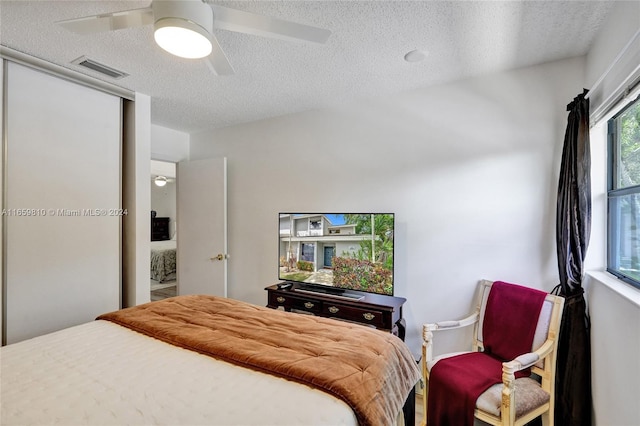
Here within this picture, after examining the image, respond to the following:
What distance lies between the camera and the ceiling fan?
1280mm

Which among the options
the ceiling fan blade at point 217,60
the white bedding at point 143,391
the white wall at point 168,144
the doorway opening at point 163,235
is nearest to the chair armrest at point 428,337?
the white bedding at point 143,391

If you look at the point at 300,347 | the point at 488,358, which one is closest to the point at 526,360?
the point at 488,358

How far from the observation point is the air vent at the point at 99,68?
85.7 inches

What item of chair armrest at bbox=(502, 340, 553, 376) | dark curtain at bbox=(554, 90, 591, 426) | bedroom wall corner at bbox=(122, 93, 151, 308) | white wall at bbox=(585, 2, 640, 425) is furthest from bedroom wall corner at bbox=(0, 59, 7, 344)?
dark curtain at bbox=(554, 90, 591, 426)

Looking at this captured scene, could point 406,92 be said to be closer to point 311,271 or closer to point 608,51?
point 608,51

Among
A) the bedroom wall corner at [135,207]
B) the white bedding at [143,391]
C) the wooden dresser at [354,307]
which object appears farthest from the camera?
the bedroom wall corner at [135,207]

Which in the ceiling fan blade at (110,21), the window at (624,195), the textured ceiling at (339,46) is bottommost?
the window at (624,195)

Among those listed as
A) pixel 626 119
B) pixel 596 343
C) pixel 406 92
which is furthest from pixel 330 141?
pixel 596 343

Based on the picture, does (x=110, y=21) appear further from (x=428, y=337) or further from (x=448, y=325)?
(x=448, y=325)

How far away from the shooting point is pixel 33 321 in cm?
216

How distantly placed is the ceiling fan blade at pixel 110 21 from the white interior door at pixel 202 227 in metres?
2.25

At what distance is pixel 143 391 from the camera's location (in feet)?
3.60

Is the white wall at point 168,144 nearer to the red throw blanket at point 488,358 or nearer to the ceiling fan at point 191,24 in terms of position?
→ the ceiling fan at point 191,24

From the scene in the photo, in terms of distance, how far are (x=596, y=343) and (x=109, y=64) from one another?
3.65 metres
